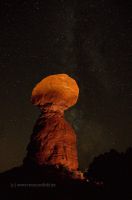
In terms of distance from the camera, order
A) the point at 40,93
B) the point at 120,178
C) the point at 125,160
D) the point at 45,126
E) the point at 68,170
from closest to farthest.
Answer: the point at 120,178, the point at 125,160, the point at 68,170, the point at 45,126, the point at 40,93

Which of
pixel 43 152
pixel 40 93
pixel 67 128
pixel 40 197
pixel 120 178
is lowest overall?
pixel 40 197

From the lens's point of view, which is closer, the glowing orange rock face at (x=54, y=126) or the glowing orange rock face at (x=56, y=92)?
the glowing orange rock face at (x=54, y=126)

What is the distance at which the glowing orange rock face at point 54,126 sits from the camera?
29453mm

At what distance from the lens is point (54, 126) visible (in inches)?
1216

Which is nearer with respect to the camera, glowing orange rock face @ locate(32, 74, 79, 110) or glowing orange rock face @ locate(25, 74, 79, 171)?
glowing orange rock face @ locate(25, 74, 79, 171)

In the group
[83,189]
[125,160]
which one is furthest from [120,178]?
[83,189]

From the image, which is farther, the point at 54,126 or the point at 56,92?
the point at 56,92

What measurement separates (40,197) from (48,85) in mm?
12868

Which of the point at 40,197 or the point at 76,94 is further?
the point at 76,94

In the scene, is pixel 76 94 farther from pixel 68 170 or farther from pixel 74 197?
pixel 74 197

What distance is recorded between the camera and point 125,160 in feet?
75.6

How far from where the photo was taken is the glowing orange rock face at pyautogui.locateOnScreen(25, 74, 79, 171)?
29.5 meters

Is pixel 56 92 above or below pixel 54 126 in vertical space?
above

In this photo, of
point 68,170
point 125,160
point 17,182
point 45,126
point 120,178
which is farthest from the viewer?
point 45,126
